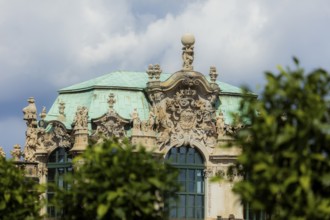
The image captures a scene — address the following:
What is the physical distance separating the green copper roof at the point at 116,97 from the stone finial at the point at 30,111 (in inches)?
46.5

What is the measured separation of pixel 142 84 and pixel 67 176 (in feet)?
126

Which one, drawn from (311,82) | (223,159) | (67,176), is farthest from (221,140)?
(311,82)

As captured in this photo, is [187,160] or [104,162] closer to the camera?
[104,162]

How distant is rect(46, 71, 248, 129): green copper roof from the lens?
85.9 m

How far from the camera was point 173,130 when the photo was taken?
85.0 m

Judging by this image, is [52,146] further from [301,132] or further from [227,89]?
[301,132]

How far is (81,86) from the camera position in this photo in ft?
293

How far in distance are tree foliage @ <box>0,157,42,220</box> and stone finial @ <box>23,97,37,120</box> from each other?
28299 millimetres

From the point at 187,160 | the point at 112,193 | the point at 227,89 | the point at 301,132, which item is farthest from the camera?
the point at 227,89

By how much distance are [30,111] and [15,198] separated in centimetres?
3144

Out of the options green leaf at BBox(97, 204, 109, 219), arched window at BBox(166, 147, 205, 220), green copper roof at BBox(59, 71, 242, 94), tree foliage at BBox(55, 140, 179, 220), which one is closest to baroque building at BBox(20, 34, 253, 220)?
arched window at BBox(166, 147, 205, 220)

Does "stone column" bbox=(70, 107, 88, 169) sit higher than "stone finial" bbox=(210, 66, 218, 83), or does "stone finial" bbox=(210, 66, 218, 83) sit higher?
"stone finial" bbox=(210, 66, 218, 83)

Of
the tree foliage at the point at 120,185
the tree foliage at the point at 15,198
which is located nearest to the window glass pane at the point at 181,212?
the tree foliage at the point at 15,198

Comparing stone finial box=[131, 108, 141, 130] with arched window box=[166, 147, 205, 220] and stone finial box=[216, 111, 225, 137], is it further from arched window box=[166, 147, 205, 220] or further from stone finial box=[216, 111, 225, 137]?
stone finial box=[216, 111, 225, 137]
